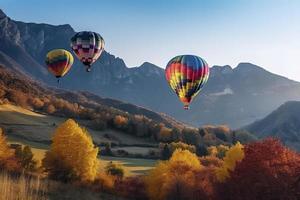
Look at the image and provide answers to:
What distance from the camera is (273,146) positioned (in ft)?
197

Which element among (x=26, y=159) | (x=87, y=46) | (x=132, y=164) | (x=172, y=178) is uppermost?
(x=87, y=46)

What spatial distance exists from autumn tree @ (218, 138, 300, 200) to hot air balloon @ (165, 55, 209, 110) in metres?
11.2

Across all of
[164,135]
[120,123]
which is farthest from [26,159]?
[120,123]

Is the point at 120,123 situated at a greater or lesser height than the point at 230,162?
greater

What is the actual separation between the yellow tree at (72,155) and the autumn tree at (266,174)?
3020 centimetres

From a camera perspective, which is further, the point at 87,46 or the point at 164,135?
the point at 164,135

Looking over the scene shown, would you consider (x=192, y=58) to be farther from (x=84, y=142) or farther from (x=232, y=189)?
(x=84, y=142)

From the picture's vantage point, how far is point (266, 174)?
178 ft

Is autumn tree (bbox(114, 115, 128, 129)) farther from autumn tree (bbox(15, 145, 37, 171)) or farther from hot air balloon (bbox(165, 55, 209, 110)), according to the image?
hot air balloon (bbox(165, 55, 209, 110))

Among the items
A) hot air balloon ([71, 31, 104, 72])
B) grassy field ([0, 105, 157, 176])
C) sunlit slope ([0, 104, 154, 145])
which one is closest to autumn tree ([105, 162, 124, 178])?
Answer: grassy field ([0, 105, 157, 176])

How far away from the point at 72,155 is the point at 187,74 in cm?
3166

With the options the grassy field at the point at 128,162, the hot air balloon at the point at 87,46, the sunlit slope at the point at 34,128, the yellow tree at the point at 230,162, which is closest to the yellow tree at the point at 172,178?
the yellow tree at the point at 230,162

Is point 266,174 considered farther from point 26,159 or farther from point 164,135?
point 164,135

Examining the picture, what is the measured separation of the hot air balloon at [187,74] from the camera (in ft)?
209
